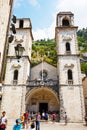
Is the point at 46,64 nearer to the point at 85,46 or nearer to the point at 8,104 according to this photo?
the point at 8,104

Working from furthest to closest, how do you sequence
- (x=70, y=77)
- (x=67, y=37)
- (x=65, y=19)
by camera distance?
(x=65, y=19), (x=67, y=37), (x=70, y=77)

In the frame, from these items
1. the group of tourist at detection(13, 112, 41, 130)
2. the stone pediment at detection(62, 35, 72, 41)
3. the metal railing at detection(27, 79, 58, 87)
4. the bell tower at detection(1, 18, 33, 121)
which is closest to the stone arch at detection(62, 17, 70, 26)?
the stone pediment at detection(62, 35, 72, 41)

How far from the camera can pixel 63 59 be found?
26422 millimetres

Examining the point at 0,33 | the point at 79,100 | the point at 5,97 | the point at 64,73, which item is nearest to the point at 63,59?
the point at 64,73

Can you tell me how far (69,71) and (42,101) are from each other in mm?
6133

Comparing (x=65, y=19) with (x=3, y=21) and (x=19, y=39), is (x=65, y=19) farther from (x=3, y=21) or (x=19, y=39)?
(x=3, y=21)

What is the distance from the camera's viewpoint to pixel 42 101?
87.5 ft

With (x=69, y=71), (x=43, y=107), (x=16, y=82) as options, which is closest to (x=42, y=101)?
(x=43, y=107)

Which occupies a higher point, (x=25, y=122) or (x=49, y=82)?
(x=49, y=82)

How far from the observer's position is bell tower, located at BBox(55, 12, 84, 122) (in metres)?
23.0

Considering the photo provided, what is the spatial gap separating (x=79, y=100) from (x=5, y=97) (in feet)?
33.0

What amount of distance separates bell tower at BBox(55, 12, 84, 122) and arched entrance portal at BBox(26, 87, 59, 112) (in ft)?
8.94

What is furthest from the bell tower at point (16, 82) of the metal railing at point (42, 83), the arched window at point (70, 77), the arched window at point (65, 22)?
the arched window at point (70, 77)

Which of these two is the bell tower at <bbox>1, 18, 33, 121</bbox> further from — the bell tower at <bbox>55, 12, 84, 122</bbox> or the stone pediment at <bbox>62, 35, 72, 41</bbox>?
the stone pediment at <bbox>62, 35, 72, 41</bbox>
